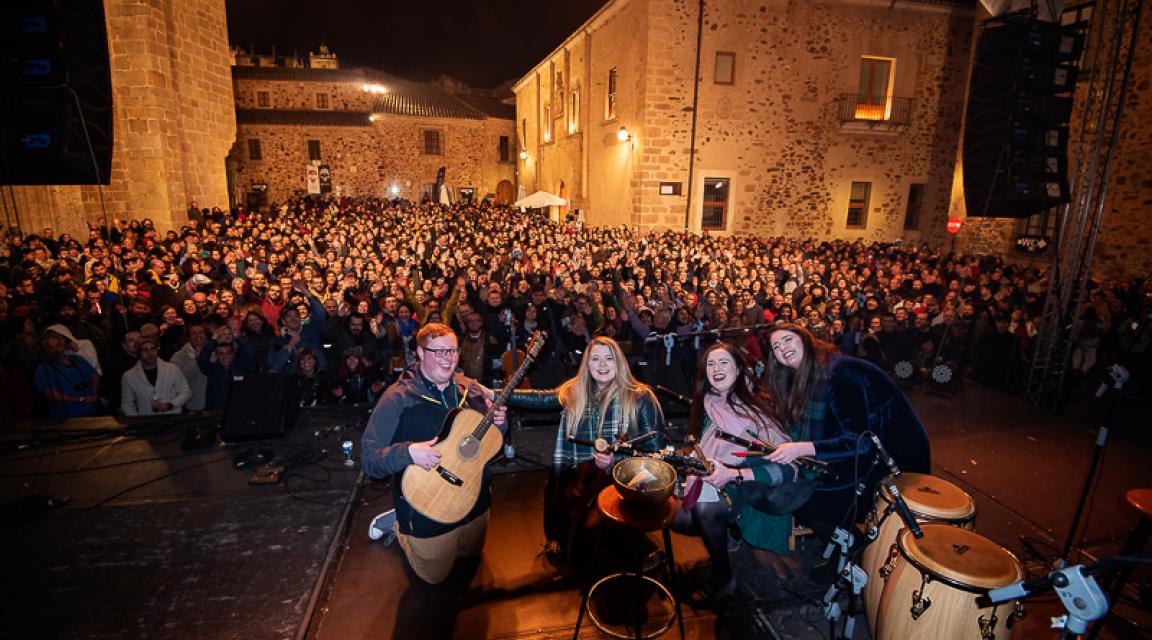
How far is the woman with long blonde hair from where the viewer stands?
11.7ft

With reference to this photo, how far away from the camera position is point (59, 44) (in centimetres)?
581

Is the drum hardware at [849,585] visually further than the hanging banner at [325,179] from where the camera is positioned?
No

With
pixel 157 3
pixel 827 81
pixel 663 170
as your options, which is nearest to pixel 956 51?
pixel 827 81

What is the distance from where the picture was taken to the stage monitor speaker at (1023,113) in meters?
7.59

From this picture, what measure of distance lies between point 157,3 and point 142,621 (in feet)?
54.0

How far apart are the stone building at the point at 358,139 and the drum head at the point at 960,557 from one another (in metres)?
39.8

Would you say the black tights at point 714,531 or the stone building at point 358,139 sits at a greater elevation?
the stone building at point 358,139

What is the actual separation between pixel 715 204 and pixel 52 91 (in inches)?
638

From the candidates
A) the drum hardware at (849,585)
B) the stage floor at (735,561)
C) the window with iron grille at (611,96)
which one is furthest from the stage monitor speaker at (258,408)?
the window with iron grille at (611,96)

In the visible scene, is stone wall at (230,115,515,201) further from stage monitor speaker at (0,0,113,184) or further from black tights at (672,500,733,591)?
black tights at (672,500,733,591)

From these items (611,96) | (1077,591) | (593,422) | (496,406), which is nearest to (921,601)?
(1077,591)

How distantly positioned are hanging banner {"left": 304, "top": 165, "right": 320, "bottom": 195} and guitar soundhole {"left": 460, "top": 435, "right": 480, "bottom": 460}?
37.4 metres

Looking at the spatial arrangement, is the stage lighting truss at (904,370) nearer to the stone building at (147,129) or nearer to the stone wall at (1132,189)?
the stone wall at (1132,189)

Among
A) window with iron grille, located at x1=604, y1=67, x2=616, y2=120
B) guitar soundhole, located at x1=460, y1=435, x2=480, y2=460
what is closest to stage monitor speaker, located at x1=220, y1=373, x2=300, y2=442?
guitar soundhole, located at x1=460, y1=435, x2=480, y2=460
